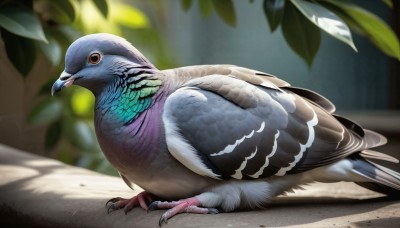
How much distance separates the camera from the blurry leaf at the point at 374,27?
2.05 m

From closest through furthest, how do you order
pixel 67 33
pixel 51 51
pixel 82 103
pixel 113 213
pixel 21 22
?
1. pixel 113 213
2. pixel 21 22
3. pixel 51 51
4. pixel 67 33
5. pixel 82 103

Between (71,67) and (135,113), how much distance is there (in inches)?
8.1

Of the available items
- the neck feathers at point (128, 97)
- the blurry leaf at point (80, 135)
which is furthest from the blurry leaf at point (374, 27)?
the blurry leaf at point (80, 135)

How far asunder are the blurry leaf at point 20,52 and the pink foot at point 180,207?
74 cm

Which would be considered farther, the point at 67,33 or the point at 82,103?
the point at 82,103

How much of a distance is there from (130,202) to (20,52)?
0.69m

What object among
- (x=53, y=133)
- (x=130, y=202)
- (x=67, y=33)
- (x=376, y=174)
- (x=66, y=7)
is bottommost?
(x=53, y=133)

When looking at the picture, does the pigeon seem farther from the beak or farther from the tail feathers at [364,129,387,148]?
the tail feathers at [364,129,387,148]

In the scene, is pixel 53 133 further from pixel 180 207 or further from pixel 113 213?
pixel 180 207

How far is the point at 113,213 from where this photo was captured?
1.80 meters

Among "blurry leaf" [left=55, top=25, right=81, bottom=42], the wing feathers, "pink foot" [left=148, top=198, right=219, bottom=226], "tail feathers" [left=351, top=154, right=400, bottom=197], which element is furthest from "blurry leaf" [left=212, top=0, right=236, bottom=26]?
"pink foot" [left=148, top=198, right=219, bottom=226]

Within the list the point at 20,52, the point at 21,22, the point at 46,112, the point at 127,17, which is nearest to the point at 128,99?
the point at 21,22

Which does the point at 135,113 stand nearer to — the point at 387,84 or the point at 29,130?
the point at 29,130

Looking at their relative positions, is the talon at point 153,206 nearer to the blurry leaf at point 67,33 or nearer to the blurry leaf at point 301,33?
the blurry leaf at point 301,33
